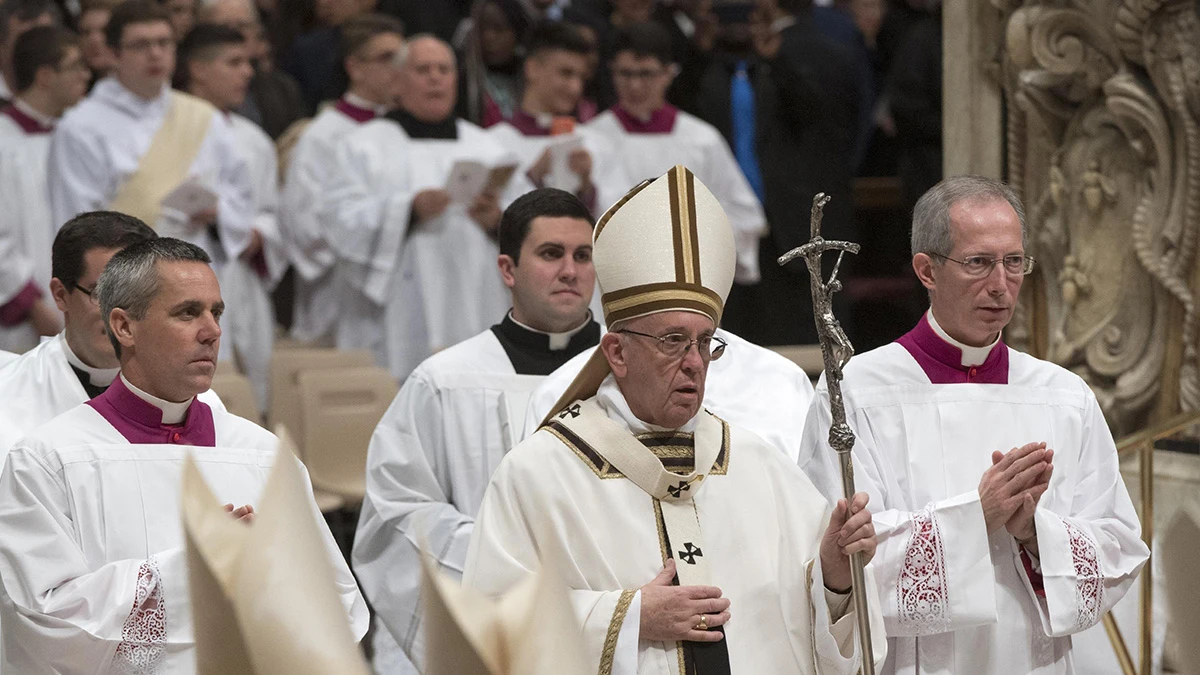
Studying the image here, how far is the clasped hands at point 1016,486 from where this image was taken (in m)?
3.88

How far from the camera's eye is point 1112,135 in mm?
6422

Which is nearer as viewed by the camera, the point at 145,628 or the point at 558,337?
the point at 145,628

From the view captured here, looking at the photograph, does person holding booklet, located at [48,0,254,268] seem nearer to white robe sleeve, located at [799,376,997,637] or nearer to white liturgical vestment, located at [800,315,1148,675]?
white liturgical vestment, located at [800,315,1148,675]

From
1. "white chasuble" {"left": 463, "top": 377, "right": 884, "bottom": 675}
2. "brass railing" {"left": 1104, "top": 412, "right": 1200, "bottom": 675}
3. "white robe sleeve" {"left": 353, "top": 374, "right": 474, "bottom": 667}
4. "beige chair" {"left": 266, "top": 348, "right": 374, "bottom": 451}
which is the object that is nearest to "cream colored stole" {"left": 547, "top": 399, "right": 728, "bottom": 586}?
"white chasuble" {"left": 463, "top": 377, "right": 884, "bottom": 675}

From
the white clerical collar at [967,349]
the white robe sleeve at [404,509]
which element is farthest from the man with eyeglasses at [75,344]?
the white clerical collar at [967,349]

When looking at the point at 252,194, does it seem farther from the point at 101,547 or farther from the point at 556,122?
the point at 101,547

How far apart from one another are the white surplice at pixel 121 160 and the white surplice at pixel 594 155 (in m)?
1.48

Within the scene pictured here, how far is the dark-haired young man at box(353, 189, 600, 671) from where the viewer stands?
5.34 meters

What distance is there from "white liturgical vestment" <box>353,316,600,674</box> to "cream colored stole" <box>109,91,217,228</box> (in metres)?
3.51

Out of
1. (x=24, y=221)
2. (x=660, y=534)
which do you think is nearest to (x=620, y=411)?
(x=660, y=534)

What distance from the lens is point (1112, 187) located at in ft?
21.0

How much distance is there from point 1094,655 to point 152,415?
253cm

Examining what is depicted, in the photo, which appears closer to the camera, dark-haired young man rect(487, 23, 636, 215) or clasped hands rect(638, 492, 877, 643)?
clasped hands rect(638, 492, 877, 643)

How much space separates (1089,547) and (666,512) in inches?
42.0
